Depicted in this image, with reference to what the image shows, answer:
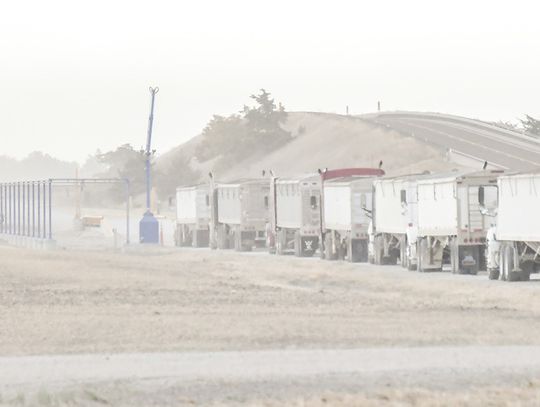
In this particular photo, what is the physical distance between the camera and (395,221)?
57.1 m

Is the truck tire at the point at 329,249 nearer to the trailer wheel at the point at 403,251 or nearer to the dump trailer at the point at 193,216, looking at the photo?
the trailer wheel at the point at 403,251

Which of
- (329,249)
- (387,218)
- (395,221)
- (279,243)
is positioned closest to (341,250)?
(329,249)

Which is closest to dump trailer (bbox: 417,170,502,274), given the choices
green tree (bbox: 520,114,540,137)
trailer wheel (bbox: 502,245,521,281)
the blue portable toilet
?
trailer wheel (bbox: 502,245,521,281)

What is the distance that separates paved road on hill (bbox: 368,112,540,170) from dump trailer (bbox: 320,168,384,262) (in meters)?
49.5

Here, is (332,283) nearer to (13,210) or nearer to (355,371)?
(355,371)

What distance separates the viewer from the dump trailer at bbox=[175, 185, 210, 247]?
87.1m

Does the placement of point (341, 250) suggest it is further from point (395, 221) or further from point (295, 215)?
point (395, 221)

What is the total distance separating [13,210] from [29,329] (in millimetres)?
89077

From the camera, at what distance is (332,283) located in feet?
155

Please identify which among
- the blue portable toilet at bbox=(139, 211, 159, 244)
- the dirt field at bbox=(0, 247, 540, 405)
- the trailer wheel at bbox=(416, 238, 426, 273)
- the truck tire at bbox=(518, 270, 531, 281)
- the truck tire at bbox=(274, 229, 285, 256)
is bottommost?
the dirt field at bbox=(0, 247, 540, 405)

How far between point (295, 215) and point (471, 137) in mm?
81929

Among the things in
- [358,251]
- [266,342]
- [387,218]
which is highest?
[387,218]

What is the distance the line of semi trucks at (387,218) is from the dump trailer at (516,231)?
0.08 feet

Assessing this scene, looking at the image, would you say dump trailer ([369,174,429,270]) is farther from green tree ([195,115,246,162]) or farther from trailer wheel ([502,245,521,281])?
green tree ([195,115,246,162])
